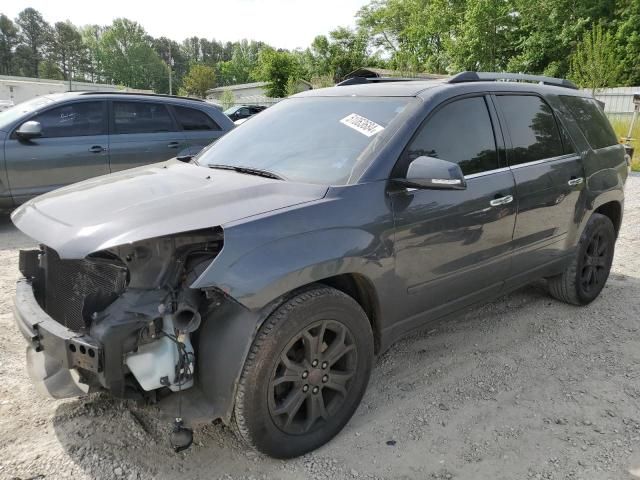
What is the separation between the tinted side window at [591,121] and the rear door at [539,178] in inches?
13.5

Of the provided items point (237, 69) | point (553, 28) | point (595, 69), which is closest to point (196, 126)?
point (595, 69)

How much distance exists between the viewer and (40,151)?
6398 millimetres

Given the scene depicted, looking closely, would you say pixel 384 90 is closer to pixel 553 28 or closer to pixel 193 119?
pixel 193 119

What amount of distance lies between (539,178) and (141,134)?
5.32 metres

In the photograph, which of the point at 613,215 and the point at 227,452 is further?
the point at 613,215

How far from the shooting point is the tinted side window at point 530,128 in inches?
141

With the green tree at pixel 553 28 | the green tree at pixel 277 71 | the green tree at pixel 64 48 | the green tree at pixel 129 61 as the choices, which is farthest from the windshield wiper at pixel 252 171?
the green tree at pixel 64 48

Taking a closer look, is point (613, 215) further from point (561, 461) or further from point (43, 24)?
point (43, 24)

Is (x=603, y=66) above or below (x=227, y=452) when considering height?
above

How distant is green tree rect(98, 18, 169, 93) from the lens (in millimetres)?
109812

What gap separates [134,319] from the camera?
2111mm

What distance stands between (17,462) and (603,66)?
2650 centimetres

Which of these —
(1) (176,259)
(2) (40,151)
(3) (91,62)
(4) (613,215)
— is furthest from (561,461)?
(3) (91,62)

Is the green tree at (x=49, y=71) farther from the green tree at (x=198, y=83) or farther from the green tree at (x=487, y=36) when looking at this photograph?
the green tree at (x=487, y=36)
